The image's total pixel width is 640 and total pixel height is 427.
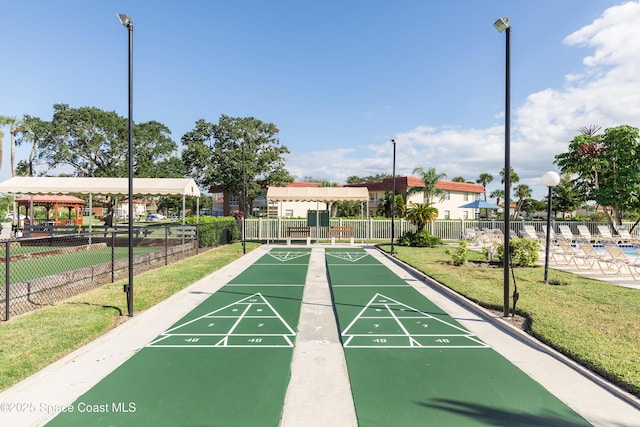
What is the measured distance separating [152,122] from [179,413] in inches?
1831

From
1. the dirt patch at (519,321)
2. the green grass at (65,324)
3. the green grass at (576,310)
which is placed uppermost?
the green grass at (576,310)

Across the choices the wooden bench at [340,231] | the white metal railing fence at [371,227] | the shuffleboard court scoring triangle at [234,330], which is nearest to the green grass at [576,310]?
the shuffleboard court scoring triangle at [234,330]

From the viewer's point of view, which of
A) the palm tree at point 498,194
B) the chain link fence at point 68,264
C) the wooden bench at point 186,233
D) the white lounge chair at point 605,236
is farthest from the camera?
the palm tree at point 498,194

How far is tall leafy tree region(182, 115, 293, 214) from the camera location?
43.5 metres

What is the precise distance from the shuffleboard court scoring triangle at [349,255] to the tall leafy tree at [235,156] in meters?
26.1

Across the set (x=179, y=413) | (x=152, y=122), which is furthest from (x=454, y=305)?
(x=152, y=122)

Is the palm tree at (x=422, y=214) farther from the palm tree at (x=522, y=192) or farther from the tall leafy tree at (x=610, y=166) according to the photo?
the palm tree at (x=522, y=192)

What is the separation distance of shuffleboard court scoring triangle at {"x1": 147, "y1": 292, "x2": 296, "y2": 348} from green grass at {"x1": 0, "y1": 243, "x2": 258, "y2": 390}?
1.31 m

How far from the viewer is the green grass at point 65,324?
194 inches

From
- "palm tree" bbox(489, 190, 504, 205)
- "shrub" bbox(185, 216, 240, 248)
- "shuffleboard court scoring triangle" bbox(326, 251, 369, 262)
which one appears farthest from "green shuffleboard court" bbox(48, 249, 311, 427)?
"palm tree" bbox(489, 190, 504, 205)

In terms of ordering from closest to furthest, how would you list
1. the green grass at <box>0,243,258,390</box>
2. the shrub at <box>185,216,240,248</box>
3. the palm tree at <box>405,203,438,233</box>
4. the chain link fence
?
the green grass at <box>0,243,258,390</box> → the chain link fence → the shrub at <box>185,216,240,248</box> → the palm tree at <box>405,203,438,233</box>

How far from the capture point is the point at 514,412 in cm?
383

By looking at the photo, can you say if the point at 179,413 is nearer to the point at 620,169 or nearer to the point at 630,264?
the point at 630,264

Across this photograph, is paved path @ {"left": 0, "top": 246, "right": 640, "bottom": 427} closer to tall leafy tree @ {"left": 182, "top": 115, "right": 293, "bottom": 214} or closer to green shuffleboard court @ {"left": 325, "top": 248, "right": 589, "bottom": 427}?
green shuffleboard court @ {"left": 325, "top": 248, "right": 589, "bottom": 427}
